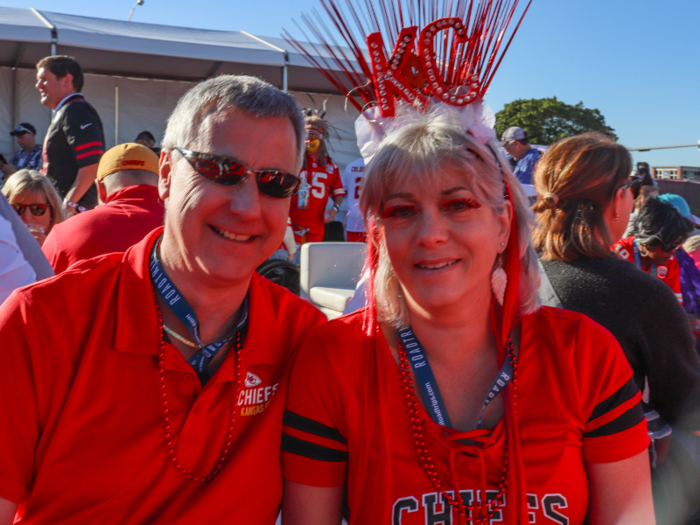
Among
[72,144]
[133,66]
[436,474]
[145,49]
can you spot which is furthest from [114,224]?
[133,66]

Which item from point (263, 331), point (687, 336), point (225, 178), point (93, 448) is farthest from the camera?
point (687, 336)

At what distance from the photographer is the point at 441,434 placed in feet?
5.37

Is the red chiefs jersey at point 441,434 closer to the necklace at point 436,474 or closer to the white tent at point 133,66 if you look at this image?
the necklace at point 436,474

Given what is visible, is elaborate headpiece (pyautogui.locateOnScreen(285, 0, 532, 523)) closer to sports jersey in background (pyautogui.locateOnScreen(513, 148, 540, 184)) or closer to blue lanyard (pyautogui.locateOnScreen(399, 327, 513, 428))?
blue lanyard (pyautogui.locateOnScreen(399, 327, 513, 428))

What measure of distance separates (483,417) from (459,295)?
1.19 ft

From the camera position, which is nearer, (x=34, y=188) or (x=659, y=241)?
(x=659, y=241)

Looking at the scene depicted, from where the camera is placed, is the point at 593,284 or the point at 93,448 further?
the point at 593,284

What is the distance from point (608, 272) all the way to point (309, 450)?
139cm

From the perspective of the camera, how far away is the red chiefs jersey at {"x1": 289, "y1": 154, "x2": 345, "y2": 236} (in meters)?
6.80

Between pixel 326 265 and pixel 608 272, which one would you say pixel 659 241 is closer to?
pixel 608 272

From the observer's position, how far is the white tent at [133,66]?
9.32 m

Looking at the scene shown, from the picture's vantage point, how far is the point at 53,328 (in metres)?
1.48

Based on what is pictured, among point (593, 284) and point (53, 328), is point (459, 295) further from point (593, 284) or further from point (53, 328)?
point (53, 328)

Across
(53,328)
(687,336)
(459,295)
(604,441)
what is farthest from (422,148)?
(687,336)
